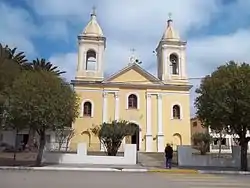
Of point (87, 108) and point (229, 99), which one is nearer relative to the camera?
point (229, 99)

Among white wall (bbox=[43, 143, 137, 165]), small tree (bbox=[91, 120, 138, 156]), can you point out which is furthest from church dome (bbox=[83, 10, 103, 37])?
white wall (bbox=[43, 143, 137, 165])

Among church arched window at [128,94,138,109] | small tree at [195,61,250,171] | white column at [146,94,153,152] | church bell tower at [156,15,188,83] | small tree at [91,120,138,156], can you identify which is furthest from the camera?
church bell tower at [156,15,188,83]

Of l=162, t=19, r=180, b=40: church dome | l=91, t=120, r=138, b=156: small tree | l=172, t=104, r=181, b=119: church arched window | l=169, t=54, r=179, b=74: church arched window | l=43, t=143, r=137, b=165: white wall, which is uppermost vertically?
l=162, t=19, r=180, b=40: church dome

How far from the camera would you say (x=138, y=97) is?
4962 centimetres

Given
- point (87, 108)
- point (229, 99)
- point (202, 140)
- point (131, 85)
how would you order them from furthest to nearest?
1. point (131, 85)
2. point (87, 108)
3. point (202, 140)
4. point (229, 99)

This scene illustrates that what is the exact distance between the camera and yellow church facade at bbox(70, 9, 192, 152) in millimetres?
48062

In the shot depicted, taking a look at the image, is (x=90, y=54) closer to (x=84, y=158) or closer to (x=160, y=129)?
(x=160, y=129)

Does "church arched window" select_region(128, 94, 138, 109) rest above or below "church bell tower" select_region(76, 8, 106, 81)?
below

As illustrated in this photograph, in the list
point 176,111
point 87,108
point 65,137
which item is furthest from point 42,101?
point 176,111

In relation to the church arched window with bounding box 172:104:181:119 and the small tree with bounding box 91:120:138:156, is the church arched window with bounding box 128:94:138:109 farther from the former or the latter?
the small tree with bounding box 91:120:138:156

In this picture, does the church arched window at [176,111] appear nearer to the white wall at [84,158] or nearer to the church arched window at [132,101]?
the church arched window at [132,101]

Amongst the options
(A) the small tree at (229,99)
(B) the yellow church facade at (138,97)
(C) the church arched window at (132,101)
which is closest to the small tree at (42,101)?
(A) the small tree at (229,99)

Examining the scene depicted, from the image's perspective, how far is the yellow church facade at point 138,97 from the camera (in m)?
48.1

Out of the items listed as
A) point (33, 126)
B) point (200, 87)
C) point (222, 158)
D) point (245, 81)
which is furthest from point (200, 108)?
point (33, 126)
